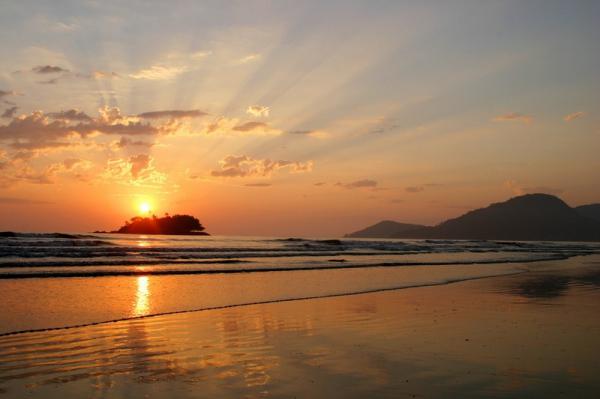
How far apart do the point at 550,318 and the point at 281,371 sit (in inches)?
368

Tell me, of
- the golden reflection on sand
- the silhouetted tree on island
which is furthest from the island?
the golden reflection on sand

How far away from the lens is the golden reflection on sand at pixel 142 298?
1585cm

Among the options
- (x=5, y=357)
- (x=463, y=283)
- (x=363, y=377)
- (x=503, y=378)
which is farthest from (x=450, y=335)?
(x=463, y=283)

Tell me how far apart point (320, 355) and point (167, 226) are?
566ft

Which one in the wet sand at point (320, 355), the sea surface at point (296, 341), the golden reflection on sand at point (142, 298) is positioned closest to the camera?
the wet sand at point (320, 355)

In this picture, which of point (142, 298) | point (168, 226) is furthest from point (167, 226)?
point (142, 298)

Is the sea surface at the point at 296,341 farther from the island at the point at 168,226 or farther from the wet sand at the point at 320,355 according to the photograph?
the island at the point at 168,226

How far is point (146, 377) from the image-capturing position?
27.6 ft

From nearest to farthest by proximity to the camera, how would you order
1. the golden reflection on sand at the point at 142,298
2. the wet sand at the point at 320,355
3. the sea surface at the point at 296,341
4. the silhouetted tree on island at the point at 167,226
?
the wet sand at the point at 320,355
the sea surface at the point at 296,341
the golden reflection on sand at the point at 142,298
the silhouetted tree on island at the point at 167,226

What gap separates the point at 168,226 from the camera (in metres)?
176

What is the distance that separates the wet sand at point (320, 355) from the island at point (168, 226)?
163 meters

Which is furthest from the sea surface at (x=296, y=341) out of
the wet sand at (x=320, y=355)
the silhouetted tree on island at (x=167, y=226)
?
the silhouetted tree on island at (x=167, y=226)

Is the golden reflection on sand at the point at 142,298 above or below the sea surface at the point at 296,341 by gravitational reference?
above

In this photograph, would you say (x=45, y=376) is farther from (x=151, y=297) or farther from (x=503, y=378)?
(x=151, y=297)
